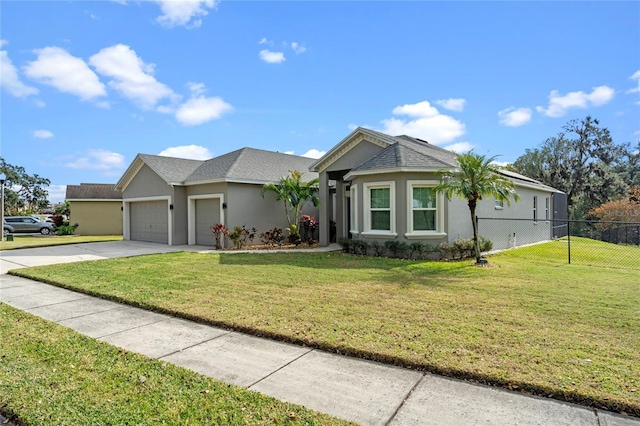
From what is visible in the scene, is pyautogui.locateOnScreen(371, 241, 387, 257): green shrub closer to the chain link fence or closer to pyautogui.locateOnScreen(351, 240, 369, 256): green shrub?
pyautogui.locateOnScreen(351, 240, 369, 256): green shrub

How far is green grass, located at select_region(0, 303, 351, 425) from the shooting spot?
288cm

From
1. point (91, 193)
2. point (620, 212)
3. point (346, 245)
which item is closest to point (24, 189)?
point (91, 193)

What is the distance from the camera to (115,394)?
3.27 m

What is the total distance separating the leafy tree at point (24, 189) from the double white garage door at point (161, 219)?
4691 centimetres

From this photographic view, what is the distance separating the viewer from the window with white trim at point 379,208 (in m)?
12.5

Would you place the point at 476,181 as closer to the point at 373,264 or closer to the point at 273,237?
the point at 373,264

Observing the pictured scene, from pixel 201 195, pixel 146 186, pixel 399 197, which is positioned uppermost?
Answer: pixel 146 186

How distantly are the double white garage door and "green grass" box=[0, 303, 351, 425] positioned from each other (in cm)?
1280

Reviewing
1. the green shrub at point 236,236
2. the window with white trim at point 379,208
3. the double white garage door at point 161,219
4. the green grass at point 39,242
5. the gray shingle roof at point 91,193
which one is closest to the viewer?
the window with white trim at point 379,208

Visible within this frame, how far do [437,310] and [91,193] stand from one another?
29.8 metres

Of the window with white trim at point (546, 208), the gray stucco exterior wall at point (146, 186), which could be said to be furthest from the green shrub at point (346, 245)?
the window with white trim at point (546, 208)

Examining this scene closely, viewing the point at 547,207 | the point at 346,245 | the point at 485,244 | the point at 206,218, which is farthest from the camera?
the point at 547,207

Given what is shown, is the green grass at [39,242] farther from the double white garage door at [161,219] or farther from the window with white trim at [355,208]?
the window with white trim at [355,208]

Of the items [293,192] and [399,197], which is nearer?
[399,197]
